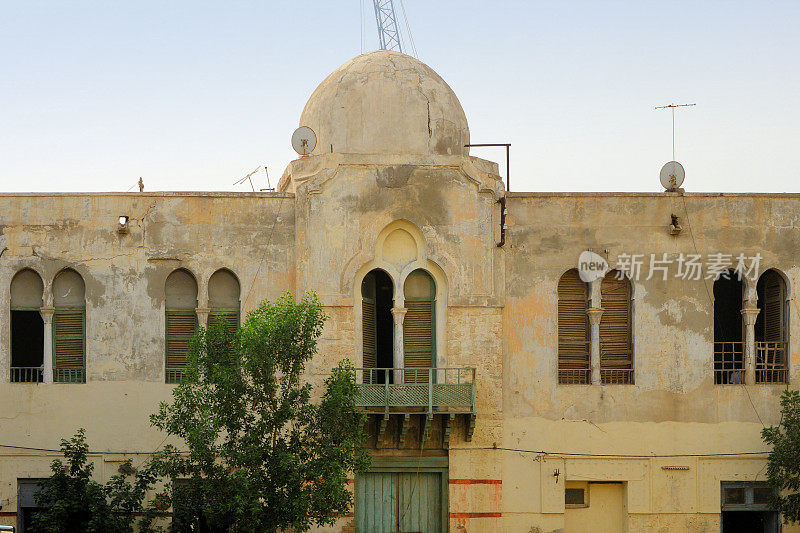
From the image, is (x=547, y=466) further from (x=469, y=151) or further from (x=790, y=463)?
(x=469, y=151)

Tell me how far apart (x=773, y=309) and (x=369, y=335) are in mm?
7930

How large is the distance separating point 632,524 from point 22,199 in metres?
13.0

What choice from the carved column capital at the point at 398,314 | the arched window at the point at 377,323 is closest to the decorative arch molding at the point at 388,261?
the arched window at the point at 377,323

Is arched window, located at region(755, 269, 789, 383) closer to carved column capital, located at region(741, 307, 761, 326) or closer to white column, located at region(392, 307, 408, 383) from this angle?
carved column capital, located at region(741, 307, 761, 326)

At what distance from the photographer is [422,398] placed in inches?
876

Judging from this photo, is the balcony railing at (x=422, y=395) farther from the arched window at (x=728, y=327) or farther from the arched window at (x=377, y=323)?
the arched window at (x=728, y=327)

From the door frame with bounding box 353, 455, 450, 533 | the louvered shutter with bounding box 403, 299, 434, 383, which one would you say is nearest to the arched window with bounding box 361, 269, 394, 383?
the louvered shutter with bounding box 403, 299, 434, 383

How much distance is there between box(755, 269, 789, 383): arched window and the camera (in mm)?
23719

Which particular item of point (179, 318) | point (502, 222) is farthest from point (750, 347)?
point (179, 318)

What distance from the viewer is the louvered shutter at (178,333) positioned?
76.3 feet

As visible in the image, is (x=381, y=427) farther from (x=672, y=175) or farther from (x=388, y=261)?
(x=672, y=175)

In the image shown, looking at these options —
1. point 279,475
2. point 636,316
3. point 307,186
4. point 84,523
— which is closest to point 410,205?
point 307,186

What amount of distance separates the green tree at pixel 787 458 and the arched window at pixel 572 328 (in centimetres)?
361

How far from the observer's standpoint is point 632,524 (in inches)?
912
